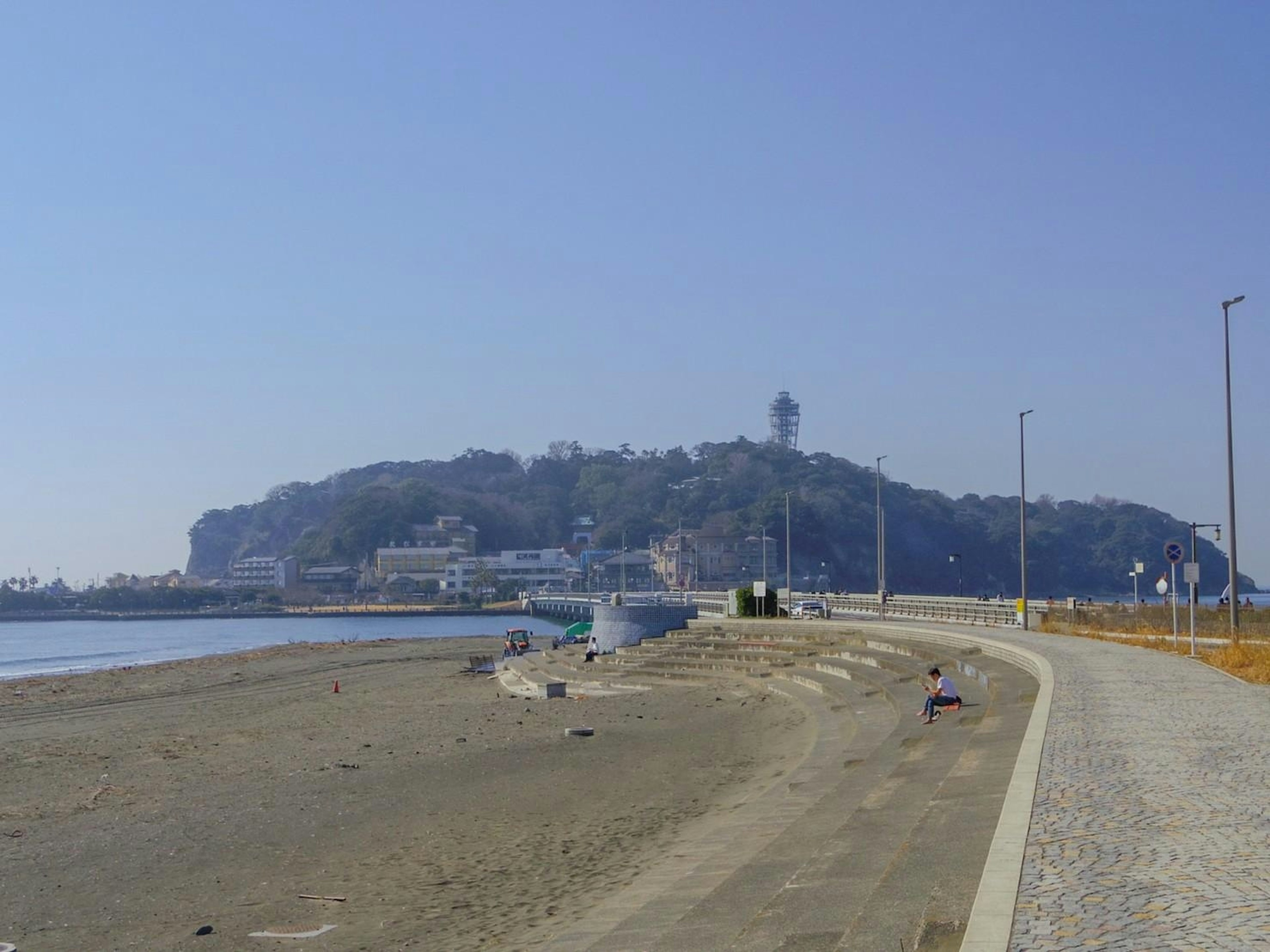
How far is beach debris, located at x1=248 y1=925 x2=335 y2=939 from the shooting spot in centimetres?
995

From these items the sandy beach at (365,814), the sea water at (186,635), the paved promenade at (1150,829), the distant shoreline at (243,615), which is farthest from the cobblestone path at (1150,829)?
the distant shoreline at (243,615)

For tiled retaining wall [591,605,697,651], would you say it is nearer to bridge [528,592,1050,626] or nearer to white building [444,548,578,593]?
bridge [528,592,1050,626]

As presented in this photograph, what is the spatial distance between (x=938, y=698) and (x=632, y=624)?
1066 inches

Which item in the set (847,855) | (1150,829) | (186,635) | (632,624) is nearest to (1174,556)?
(847,855)

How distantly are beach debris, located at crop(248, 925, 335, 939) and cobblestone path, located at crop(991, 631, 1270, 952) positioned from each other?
5.80m

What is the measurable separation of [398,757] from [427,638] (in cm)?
7393

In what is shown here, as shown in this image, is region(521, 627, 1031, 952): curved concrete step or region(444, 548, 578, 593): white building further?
region(444, 548, 578, 593): white building

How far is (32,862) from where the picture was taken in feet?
44.3

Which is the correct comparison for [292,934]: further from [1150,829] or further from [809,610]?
[809,610]

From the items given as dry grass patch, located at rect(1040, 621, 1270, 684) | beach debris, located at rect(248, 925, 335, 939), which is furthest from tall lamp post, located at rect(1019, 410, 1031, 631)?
beach debris, located at rect(248, 925, 335, 939)

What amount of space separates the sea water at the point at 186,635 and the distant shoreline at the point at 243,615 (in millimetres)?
713

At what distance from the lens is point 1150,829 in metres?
8.28

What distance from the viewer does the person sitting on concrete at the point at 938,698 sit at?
17.6 m

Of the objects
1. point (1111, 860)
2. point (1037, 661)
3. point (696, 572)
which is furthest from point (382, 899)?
point (696, 572)
